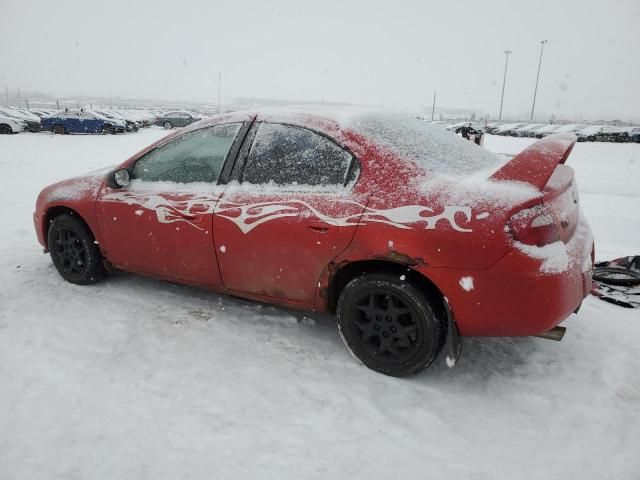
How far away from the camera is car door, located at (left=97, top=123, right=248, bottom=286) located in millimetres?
3236

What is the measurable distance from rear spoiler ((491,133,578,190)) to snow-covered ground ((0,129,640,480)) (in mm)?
1266

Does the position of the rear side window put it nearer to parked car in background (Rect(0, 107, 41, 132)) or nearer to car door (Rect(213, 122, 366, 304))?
car door (Rect(213, 122, 366, 304))

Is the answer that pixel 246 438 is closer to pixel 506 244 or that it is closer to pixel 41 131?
pixel 506 244

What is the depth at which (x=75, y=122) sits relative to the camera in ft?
79.0

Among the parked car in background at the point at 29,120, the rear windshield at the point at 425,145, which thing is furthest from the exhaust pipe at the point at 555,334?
the parked car in background at the point at 29,120

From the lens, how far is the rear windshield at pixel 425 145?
274 centimetres

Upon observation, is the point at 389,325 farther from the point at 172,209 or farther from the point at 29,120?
the point at 29,120

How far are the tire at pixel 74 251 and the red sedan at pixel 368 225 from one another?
384 mm

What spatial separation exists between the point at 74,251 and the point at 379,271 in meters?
2.86

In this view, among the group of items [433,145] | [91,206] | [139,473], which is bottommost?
[139,473]

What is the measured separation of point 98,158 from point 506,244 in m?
14.6

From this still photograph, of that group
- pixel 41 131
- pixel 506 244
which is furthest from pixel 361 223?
pixel 41 131

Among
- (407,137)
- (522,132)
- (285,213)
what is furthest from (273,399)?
(522,132)

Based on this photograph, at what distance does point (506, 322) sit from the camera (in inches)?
96.1
